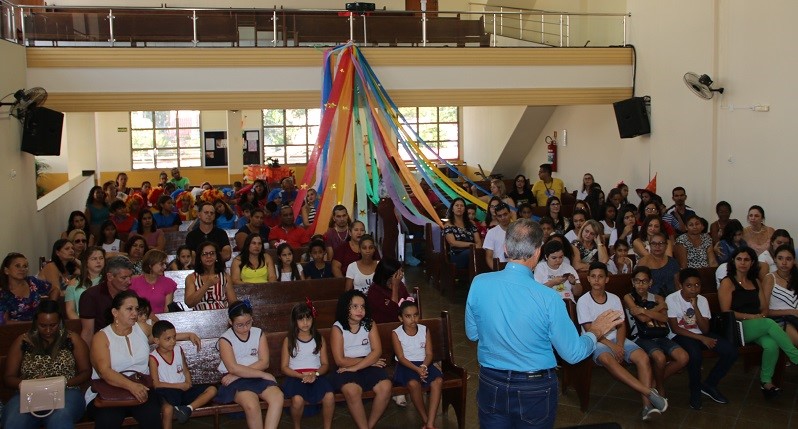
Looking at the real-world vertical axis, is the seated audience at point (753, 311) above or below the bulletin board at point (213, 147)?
below

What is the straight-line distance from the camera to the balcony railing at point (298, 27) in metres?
11.4

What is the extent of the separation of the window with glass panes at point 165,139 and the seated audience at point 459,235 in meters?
13.1

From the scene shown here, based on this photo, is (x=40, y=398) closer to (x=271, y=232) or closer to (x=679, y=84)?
(x=271, y=232)

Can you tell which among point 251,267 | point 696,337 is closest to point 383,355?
point 251,267

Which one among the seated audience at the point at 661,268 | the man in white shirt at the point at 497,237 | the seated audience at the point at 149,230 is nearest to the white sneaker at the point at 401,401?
the seated audience at the point at 661,268

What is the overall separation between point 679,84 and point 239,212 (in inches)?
258

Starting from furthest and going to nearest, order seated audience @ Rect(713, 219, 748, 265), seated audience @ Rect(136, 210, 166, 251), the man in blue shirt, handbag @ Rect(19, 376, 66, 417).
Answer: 1. seated audience @ Rect(136, 210, 166, 251)
2. seated audience @ Rect(713, 219, 748, 265)
3. handbag @ Rect(19, 376, 66, 417)
4. the man in blue shirt

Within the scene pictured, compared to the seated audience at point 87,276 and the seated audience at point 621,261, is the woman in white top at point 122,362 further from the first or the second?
the seated audience at point 621,261

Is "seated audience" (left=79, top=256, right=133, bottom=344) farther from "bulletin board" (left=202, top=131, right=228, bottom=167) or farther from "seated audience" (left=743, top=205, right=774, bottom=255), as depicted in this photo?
"bulletin board" (left=202, top=131, right=228, bottom=167)

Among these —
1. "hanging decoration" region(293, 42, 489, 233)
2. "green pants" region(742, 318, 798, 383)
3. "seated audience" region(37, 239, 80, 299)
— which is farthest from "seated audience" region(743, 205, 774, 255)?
"seated audience" region(37, 239, 80, 299)

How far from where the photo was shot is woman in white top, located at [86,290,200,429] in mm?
5652

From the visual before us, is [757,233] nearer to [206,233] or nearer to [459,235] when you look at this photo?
[459,235]

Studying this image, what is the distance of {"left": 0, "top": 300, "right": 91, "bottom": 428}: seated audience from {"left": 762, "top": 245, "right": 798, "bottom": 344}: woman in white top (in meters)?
5.42

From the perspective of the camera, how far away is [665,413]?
6.66m
